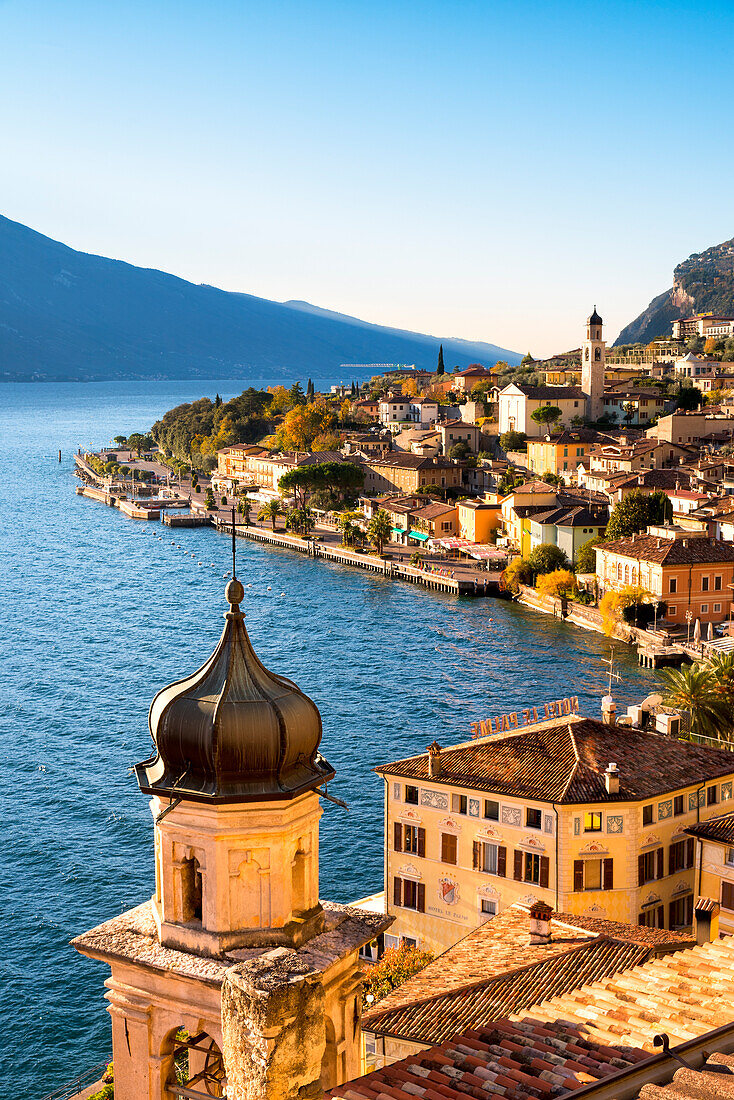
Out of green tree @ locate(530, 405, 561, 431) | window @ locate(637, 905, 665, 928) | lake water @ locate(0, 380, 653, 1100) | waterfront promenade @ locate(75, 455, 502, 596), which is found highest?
green tree @ locate(530, 405, 561, 431)

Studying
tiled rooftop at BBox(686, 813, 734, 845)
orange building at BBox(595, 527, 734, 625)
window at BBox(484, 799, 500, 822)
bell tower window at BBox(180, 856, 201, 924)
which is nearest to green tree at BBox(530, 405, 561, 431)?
orange building at BBox(595, 527, 734, 625)

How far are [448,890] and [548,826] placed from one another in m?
2.92

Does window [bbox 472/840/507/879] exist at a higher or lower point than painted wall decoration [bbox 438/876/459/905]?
higher

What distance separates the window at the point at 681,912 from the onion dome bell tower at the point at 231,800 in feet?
60.0

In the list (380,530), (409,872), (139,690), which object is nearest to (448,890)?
(409,872)

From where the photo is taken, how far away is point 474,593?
247ft

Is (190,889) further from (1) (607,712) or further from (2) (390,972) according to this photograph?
(1) (607,712)

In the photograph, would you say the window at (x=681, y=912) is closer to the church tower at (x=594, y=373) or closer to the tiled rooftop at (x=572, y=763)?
the tiled rooftop at (x=572, y=763)

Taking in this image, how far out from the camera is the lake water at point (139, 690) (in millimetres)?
29500

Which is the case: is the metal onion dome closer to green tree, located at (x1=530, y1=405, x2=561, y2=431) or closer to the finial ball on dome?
the finial ball on dome

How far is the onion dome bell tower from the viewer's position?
28.4 ft

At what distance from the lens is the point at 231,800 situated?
860cm

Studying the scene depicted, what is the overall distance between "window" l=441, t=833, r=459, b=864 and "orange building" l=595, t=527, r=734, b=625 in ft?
121

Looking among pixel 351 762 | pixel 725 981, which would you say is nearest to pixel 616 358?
pixel 351 762
